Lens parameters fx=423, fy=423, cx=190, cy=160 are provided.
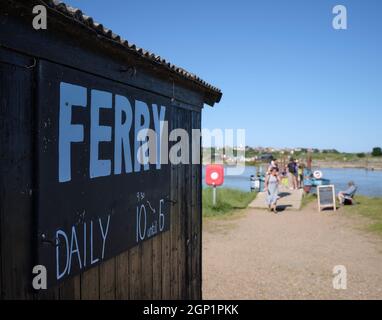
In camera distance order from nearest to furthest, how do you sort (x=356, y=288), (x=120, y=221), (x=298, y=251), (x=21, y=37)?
(x=21, y=37)
(x=120, y=221)
(x=356, y=288)
(x=298, y=251)

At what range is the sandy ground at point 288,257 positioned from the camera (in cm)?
785

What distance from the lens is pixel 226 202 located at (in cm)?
1864

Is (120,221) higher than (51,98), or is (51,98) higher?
(51,98)

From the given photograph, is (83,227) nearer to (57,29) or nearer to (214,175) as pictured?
(57,29)

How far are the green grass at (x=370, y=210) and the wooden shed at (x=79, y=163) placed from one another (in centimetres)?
1047

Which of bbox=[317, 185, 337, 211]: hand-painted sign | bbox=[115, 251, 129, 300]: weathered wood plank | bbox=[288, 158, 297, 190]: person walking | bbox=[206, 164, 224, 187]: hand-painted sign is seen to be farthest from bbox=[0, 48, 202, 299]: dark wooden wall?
bbox=[288, 158, 297, 190]: person walking

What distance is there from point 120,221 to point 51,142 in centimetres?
120

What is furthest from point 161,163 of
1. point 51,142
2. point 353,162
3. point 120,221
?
point 353,162

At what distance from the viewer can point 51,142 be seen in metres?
2.83

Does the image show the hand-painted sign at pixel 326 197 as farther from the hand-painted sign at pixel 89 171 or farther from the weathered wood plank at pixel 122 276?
the weathered wood plank at pixel 122 276

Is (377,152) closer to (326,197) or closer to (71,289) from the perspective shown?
(326,197)

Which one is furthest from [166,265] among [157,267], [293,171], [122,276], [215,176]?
[293,171]

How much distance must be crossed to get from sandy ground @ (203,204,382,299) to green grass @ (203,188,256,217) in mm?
1403

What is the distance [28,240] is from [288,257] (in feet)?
28.1
